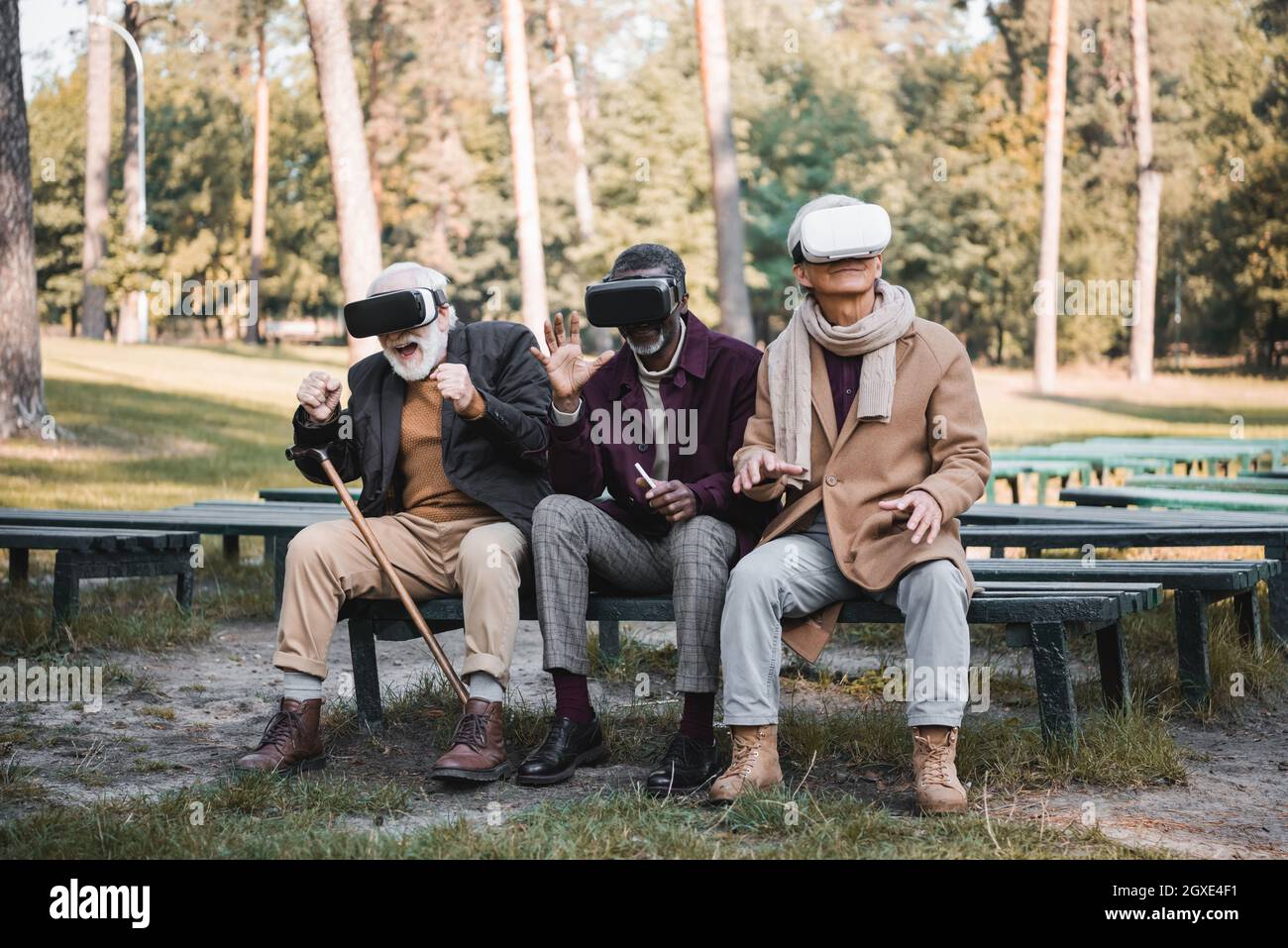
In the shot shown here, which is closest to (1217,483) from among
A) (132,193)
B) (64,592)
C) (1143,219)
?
(64,592)

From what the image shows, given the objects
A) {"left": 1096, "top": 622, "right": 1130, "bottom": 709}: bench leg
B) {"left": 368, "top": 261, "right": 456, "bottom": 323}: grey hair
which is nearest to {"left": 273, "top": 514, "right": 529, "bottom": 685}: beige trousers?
{"left": 368, "top": 261, "right": 456, "bottom": 323}: grey hair

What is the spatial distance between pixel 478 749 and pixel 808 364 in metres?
1.43

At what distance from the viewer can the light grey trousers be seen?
12.8 ft

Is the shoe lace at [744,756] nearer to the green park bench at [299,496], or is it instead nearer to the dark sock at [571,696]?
the dark sock at [571,696]

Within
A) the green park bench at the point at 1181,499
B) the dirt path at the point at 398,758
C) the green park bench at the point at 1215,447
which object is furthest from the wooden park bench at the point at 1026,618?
the green park bench at the point at 1215,447

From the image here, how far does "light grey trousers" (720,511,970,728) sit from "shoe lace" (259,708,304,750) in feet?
4.18

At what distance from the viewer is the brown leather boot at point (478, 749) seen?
13.6 ft

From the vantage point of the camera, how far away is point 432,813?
3.94m

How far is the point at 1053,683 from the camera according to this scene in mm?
4203

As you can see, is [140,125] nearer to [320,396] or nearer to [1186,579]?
[320,396]

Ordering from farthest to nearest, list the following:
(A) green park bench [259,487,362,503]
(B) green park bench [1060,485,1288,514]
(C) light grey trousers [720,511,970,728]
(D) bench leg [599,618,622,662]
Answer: (A) green park bench [259,487,362,503], (B) green park bench [1060,485,1288,514], (D) bench leg [599,618,622,662], (C) light grey trousers [720,511,970,728]

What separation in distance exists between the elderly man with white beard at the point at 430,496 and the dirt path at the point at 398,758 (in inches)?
9.0

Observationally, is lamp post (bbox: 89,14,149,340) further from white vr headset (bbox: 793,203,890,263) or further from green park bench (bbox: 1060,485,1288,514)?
white vr headset (bbox: 793,203,890,263)
